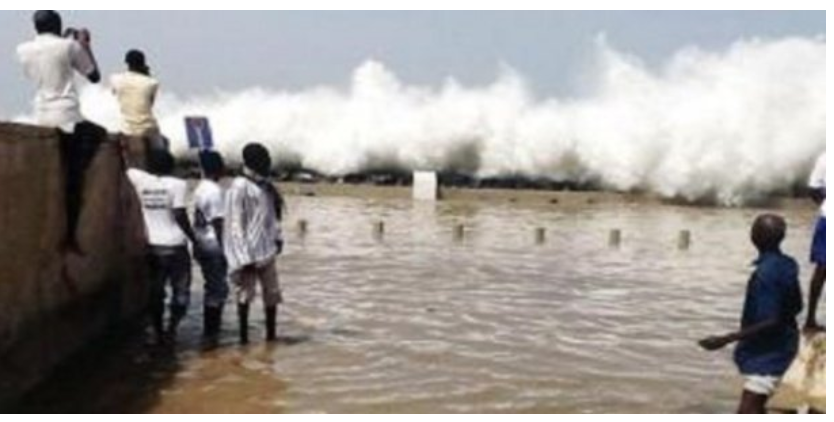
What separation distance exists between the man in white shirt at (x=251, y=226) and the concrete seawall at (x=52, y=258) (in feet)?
2.96

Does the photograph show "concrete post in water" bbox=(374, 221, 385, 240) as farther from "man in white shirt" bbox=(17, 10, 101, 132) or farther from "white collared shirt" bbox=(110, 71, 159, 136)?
"man in white shirt" bbox=(17, 10, 101, 132)

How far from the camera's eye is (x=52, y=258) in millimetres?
7242

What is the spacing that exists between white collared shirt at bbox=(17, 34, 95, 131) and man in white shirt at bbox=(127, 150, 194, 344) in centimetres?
72

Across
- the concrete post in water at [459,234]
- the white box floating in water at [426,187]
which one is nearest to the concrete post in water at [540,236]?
the concrete post in water at [459,234]

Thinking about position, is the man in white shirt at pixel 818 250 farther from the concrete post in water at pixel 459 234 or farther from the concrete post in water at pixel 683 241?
the concrete post in water at pixel 459 234

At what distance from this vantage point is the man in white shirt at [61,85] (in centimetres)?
788

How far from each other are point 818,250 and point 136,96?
209 inches

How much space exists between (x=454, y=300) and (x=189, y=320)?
108 inches

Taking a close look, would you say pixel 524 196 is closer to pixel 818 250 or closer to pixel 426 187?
pixel 426 187

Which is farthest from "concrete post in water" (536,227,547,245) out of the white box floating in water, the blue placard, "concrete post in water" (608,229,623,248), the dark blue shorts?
the white box floating in water

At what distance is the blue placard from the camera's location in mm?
9734

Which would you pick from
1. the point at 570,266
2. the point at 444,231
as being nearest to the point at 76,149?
the point at 570,266

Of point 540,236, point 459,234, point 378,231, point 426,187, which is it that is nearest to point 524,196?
point 426,187
